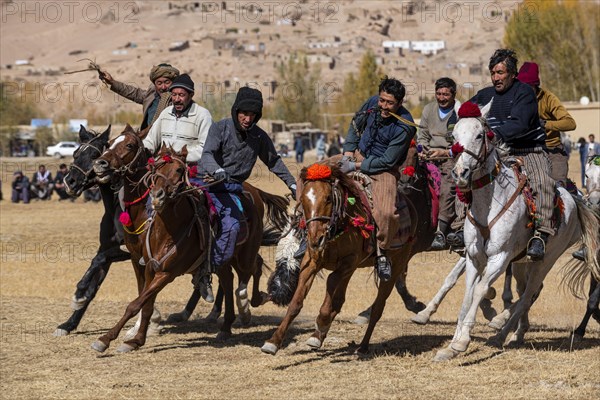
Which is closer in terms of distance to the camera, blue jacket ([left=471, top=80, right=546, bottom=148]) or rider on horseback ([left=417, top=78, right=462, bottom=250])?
blue jacket ([left=471, top=80, right=546, bottom=148])

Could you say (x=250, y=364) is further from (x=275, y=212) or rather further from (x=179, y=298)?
(x=179, y=298)

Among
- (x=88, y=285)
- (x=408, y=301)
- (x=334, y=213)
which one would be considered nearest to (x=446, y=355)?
(x=334, y=213)

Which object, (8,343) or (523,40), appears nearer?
(8,343)

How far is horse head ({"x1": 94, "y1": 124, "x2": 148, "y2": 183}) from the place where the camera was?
11.3 m

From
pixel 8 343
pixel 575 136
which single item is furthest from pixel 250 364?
pixel 575 136

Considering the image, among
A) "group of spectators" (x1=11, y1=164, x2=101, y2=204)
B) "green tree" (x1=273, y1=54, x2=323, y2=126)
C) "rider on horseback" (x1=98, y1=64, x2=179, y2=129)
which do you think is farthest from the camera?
"green tree" (x1=273, y1=54, x2=323, y2=126)

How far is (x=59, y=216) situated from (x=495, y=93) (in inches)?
961

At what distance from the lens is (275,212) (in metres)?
13.8

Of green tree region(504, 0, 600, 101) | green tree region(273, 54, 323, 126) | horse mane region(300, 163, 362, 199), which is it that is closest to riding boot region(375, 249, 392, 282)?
horse mane region(300, 163, 362, 199)

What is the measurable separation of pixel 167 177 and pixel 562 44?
65257mm

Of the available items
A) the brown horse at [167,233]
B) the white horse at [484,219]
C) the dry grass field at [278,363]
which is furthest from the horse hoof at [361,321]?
the brown horse at [167,233]

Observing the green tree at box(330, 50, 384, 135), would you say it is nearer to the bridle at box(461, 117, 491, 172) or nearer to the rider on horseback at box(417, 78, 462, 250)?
the rider on horseback at box(417, 78, 462, 250)

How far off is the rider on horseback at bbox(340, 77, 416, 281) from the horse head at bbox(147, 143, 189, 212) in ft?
5.40

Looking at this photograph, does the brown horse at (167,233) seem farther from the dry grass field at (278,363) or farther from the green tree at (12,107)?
the green tree at (12,107)
